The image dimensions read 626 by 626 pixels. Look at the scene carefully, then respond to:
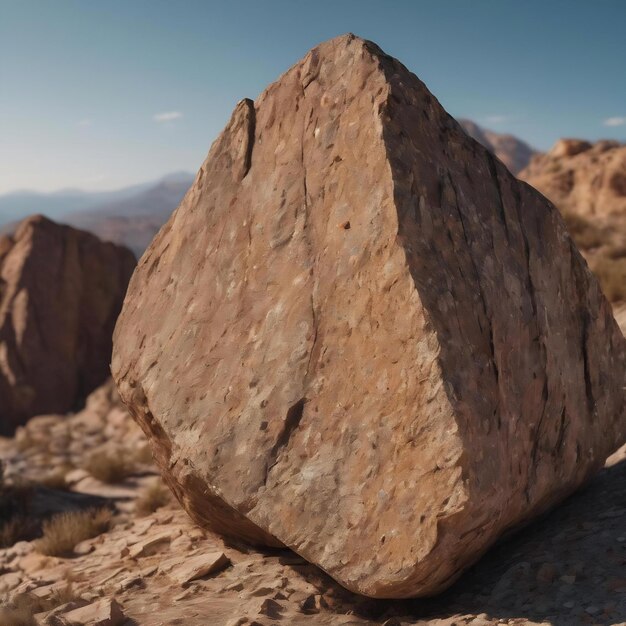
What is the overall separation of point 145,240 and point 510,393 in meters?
74.9

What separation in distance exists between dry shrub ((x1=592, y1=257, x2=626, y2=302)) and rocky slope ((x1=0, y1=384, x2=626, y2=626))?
15.1 feet

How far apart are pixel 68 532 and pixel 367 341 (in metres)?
3.72

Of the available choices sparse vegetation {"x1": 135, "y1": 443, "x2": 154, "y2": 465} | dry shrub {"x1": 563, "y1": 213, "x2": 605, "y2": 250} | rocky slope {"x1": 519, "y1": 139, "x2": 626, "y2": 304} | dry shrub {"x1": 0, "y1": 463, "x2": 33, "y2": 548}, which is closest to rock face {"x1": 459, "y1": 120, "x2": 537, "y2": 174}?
rocky slope {"x1": 519, "y1": 139, "x2": 626, "y2": 304}

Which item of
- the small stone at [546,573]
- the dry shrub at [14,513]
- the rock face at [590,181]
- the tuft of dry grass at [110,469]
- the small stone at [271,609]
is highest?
the rock face at [590,181]

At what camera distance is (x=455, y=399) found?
2.78 meters

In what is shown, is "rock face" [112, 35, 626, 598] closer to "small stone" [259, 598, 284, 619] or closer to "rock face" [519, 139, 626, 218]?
"small stone" [259, 598, 284, 619]

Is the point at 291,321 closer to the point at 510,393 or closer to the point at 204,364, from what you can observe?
the point at 204,364

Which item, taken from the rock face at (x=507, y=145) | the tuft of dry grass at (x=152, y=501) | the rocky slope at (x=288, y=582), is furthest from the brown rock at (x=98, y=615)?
the rock face at (x=507, y=145)

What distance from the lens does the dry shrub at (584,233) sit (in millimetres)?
12117

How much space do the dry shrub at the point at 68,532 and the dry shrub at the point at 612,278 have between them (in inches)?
263

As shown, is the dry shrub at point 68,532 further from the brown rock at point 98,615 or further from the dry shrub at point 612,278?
the dry shrub at point 612,278

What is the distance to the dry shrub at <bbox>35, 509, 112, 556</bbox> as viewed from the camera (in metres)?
5.41

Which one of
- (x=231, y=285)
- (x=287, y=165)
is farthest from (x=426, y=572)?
(x=287, y=165)

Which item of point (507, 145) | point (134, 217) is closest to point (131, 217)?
point (134, 217)
